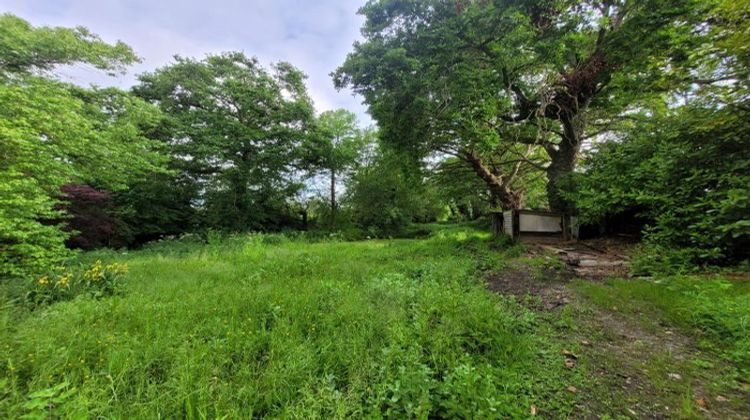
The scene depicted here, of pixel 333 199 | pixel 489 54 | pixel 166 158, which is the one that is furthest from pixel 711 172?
pixel 333 199

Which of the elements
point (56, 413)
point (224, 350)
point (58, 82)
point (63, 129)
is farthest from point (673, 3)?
point (58, 82)

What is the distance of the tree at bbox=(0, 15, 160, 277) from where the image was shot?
3.98 m

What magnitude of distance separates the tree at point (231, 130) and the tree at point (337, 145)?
1.25 metres

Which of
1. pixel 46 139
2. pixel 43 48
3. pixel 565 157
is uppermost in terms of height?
pixel 43 48

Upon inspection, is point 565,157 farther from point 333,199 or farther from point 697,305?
point 333,199

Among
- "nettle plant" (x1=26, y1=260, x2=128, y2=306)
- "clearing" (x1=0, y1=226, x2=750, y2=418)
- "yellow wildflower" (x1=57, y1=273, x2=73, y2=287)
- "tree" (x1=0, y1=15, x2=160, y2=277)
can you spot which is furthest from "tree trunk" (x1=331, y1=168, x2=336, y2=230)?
"clearing" (x1=0, y1=226, x2=750, y2=418)

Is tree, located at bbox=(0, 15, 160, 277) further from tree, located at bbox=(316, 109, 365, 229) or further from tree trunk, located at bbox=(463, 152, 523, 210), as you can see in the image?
tree trunk, located at bbox=(463, 152, 523, 210)

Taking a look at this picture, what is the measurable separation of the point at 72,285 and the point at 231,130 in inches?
417

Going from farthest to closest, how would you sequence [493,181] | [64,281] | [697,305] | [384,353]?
[493,181]
[64,281]
[697,305]
[384,353]

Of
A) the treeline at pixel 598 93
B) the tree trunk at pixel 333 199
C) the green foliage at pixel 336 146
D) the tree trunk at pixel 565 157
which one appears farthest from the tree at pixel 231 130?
the tree trunk at pixel 565 157

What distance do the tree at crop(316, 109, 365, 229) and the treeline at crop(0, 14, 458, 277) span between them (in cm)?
9

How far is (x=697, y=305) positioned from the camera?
2.75 meters

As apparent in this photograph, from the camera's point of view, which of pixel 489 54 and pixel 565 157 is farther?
pixel 565 157

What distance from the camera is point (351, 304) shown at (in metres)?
3.12
